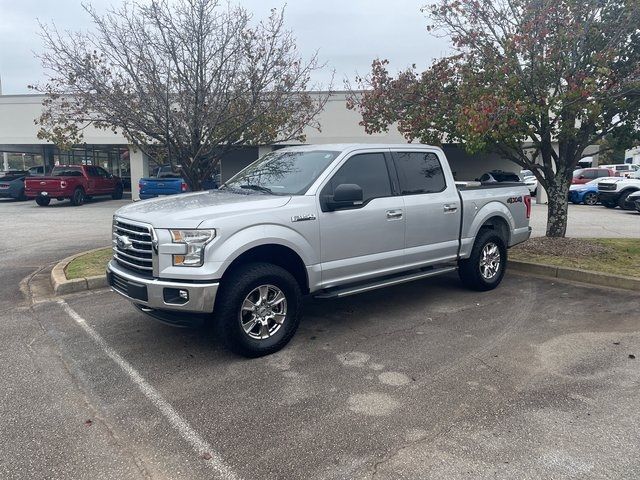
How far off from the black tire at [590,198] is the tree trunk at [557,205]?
14641 millimetres

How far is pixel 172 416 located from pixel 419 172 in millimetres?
4133

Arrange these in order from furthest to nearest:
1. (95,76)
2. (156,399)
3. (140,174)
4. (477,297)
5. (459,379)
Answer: (140,174)
(95,76)
(477,297)
(459,379)
(156,399)

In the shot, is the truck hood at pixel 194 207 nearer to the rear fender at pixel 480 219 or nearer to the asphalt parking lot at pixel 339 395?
the asphalt parking lot at pixel 339 395

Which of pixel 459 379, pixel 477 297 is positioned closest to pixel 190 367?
pixel 459 379

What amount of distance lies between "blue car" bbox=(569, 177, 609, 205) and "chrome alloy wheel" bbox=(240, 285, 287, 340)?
2110 centimetres

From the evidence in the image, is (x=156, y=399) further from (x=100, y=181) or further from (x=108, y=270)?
(x=100, y=181)

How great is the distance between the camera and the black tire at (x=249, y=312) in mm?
4430

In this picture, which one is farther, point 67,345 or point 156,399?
point 67,345

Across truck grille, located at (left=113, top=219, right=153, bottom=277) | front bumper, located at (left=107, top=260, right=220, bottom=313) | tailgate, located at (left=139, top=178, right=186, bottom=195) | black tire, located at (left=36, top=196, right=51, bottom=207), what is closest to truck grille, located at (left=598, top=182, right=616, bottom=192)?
tailgate, located at (left=139, top=178, right=186, bottom=195)

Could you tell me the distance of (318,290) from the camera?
5133 mm

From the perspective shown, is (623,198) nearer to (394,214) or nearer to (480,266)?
(480,266)

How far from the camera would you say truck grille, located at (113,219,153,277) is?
14.8ft

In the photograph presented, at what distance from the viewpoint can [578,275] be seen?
759cm

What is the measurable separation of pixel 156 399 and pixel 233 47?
609 cm
